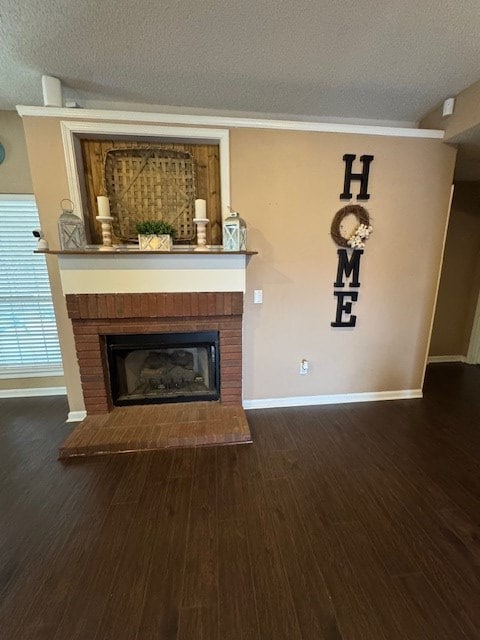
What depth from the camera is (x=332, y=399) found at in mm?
2799

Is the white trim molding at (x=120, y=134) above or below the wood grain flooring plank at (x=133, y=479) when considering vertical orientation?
above

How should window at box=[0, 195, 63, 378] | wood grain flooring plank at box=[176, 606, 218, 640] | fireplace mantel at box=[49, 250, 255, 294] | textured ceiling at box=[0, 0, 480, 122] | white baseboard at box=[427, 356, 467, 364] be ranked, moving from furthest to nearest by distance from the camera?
white baseboard at box=[427, 356, 467, 364]
window at box=[0, 195, 63, 378]
fireplace mantel at box=[49, 250, 255, 294]
textured ceiling at box=[0, 0, 480, 122]
wood grain flooring plank at box=[176, 606, 218, 640]

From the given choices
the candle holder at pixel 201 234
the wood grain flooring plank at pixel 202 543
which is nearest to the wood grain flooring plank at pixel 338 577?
the wood grain flooring plank at pixel 202 543

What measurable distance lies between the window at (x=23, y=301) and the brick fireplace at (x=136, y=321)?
2.96ft

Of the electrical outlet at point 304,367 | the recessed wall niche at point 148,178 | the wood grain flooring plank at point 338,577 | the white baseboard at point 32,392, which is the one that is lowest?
the wood grain flooring plank at point 338,577

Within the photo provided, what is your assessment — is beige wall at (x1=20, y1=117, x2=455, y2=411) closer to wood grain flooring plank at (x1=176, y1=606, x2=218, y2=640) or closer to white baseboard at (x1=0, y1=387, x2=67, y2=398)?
white baseboard at (x1=0, y1=387, x2=67, y2=398)

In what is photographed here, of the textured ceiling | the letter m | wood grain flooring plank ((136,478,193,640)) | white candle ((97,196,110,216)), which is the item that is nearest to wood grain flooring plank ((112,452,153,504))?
wood grain flooring plank ((136,478,193,640))

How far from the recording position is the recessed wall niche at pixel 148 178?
2211 mm

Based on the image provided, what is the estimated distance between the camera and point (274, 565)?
1309 millimetres

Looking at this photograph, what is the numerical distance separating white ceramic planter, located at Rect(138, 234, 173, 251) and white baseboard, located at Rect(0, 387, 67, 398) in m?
2.03

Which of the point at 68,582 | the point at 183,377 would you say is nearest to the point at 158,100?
the point at 183,377

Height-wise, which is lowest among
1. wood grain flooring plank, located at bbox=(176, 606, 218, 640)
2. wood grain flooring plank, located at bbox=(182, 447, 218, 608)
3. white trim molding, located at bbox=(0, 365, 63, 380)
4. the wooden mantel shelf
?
wood grain flooring plank, located at bbox=(182, 447, 218, 608)

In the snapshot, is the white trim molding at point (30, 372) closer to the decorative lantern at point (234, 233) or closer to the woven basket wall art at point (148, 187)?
the woven basket wall art at point (148, 187)

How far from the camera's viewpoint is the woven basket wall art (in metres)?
2.24
